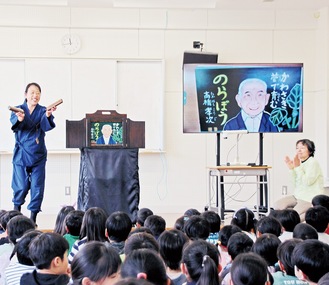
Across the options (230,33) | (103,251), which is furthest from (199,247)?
(230,33)

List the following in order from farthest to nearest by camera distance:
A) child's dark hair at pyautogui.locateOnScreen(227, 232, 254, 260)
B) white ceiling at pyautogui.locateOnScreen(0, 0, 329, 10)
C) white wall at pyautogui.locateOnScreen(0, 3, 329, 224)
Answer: white wall at pyautogui.locateOnScreen(0, 3, 329, 224) → white ceiling at pyautogui.locateOnScreen(0, 0, 329, 10) → child's dark hair at pyautogui.locateOnScreen(227, 232, 254, 260)

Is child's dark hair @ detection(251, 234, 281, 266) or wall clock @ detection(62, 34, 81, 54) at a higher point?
wall clock @ detection(62, 34, 81, 54)

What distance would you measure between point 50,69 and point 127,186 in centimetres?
281

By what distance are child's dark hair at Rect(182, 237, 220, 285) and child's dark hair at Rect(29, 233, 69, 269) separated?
516 millimetres

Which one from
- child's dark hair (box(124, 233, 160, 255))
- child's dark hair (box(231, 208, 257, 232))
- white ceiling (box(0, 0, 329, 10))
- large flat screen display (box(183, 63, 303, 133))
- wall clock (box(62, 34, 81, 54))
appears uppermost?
white ceiling (box(0, 0, 329, 10))

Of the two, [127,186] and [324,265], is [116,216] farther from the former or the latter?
[127,186]

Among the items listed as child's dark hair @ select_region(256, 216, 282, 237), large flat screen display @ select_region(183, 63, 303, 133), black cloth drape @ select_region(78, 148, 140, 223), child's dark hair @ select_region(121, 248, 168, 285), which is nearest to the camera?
child's dark hair @ select_region(121, 248, 168, 285)

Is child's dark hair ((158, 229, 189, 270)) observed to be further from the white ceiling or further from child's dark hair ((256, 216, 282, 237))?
the white ceiling

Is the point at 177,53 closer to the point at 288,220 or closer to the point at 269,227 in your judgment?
the point at 288,220

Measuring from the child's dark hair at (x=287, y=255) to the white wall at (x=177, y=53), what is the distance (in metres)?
4.53

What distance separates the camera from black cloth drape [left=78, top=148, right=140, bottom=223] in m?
4.20

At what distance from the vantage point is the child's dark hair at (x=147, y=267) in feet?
5.09

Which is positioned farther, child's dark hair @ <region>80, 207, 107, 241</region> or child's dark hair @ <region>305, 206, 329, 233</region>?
child's dark hair @ <region>305, 206, 329, 233</region>

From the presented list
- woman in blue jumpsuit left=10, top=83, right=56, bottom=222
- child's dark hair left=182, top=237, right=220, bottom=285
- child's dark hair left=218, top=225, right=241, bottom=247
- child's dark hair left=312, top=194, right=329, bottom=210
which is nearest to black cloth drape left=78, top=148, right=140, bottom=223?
woman in blue jumpsuit left=10, top=83, right=56, bottom=222
